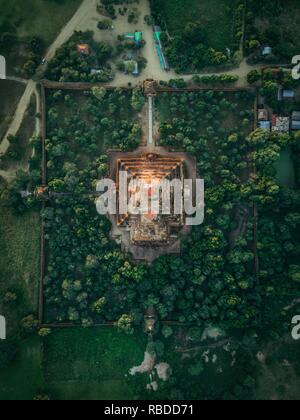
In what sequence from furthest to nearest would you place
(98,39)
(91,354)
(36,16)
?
(98,39) < (36,16) < (91,354)

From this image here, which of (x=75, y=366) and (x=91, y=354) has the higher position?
(x=91, y=354)

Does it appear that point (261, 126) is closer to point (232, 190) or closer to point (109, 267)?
point (232, 190)

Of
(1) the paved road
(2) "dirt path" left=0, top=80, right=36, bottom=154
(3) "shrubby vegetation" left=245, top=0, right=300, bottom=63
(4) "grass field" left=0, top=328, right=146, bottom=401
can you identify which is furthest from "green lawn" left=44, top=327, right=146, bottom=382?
(3) "shrubby vegetation" left=245, top=0, right=300, bottom=63

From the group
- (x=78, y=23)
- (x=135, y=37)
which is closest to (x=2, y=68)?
(x=78, y=23)

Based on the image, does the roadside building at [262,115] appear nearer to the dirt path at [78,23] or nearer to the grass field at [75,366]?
the dirt path at [78,23]

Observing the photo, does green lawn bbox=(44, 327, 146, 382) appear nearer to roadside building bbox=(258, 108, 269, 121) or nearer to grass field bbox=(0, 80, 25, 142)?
grass field bbox=(0, 80, 25, 142)

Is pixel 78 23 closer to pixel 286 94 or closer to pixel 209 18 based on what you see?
pixel 209 18
